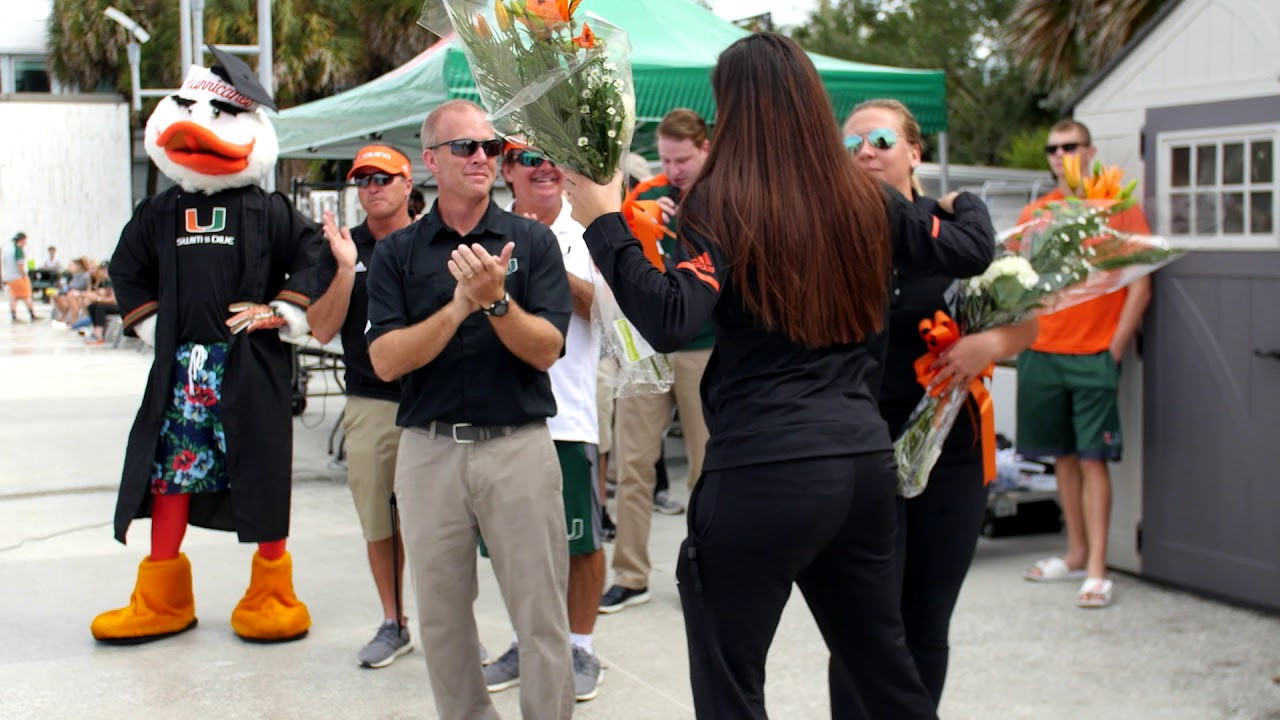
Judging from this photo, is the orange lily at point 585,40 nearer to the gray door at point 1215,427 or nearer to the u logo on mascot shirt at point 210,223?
the u logo on mascot shirt at point 210,223

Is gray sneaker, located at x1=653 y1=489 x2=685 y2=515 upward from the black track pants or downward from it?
downward

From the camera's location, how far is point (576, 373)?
4.40 meters

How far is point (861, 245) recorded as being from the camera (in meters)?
2.63

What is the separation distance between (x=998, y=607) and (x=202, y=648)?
3.33 m

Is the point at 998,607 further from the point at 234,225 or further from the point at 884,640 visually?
the point at 234,225

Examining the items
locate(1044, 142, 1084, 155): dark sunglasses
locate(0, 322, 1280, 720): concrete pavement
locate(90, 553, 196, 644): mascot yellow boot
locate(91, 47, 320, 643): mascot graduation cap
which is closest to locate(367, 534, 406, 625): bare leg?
locate(0, 322, 1280, 720): concrete pavement

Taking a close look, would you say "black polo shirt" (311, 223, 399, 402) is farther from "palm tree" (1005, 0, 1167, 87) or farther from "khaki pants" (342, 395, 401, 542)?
"palm tree" (1005, 0, 1167, 87)

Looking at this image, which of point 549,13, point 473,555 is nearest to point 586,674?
point 473,555

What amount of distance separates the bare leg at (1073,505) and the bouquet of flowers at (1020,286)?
6.02ft

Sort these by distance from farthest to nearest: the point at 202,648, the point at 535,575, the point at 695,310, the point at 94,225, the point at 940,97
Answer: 1. the point at 94,225
2. the point at 940,97
3. the point at 202,648
4. the point at 535,575
5. the point at 695,310

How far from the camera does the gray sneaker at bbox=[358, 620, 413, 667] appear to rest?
4777 mm

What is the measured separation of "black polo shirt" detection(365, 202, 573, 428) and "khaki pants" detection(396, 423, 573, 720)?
10cm

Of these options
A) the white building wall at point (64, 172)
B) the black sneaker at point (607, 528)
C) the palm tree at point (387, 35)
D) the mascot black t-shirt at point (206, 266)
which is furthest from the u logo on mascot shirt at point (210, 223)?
the white building wall at point (64, 172)

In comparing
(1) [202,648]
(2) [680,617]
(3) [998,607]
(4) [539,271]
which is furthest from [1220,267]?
(1) [202,648]
